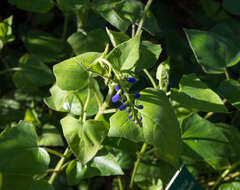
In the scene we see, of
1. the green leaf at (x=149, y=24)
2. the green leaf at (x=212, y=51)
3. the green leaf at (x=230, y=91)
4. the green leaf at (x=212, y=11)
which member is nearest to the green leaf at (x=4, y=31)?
the green leaf at (x=149, y=24)

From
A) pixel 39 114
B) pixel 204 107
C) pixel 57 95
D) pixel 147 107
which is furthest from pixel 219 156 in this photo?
pixel 39 114

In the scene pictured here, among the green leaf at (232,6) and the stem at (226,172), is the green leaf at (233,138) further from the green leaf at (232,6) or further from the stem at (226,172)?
the green leaf at (232,6)

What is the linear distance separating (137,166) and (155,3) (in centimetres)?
89

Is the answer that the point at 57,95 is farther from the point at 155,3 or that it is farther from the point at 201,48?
the point at 155,3

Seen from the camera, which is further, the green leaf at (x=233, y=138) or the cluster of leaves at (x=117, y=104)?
the green leaf at (x=233, y=138)

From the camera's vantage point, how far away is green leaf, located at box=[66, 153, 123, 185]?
2.67 ft

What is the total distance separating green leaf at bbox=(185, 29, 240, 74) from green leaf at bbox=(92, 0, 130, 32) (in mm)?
179

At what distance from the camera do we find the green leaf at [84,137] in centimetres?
67

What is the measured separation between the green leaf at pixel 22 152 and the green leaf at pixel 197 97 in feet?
1.11

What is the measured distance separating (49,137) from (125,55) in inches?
18.1

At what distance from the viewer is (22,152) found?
2.36 feet

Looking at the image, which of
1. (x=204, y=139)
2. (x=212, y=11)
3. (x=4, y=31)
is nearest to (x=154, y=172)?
(x=204, y=139)

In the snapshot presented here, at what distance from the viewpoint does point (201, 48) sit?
0.89 meters

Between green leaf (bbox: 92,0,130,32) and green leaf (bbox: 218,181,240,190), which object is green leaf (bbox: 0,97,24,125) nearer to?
green leaf (bbox: 92,0,130,32)
